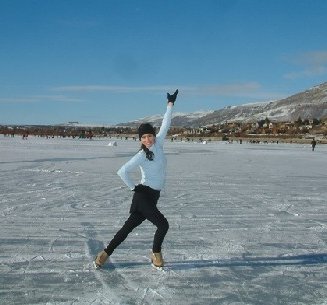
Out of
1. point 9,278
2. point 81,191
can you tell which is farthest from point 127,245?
point 81,191

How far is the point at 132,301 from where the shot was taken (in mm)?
3990

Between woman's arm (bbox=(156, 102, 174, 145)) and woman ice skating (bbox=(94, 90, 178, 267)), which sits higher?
woman's arm (bbox=(156, 102, 174, 145))

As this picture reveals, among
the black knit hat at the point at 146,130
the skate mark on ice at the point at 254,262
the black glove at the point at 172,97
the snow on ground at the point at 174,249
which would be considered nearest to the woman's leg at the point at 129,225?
the snow on ground at the point at 174,249

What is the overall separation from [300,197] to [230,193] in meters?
1.54

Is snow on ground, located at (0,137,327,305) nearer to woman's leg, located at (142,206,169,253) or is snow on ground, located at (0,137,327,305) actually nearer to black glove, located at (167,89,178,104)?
woman's leg, located at (142,206,169,253)

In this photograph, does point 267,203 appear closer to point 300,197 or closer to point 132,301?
point 300,197

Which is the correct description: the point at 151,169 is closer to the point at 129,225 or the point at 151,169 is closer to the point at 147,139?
the point at 147,139

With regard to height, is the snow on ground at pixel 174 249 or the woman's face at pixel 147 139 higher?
the woman's face at pixel 147 139

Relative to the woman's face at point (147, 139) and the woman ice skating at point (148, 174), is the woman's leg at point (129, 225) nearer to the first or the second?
the woman ice skating at point (148, 174)

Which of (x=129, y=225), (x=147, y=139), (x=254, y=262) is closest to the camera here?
(x=147, y=139)

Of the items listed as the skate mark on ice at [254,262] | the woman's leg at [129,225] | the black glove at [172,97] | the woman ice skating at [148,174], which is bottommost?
the skate mark on ice at [254,262]

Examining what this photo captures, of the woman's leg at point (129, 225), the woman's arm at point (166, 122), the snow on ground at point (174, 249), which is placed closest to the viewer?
the snow on ground at point (174, 249)

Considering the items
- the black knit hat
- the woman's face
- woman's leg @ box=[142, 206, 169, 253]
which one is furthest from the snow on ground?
the black knit hat

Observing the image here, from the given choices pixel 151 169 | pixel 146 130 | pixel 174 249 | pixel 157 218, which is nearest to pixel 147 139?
pixel 146 130
